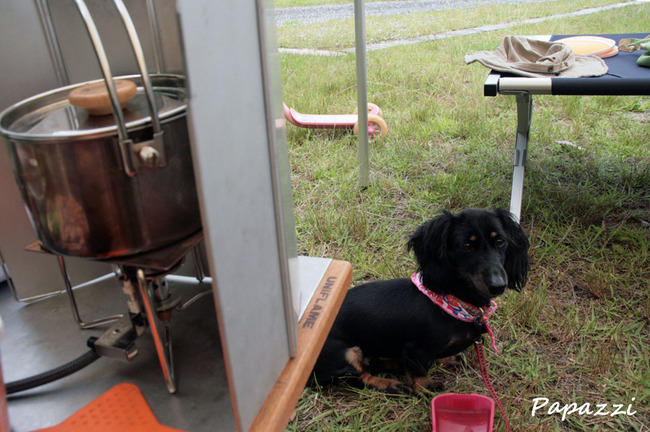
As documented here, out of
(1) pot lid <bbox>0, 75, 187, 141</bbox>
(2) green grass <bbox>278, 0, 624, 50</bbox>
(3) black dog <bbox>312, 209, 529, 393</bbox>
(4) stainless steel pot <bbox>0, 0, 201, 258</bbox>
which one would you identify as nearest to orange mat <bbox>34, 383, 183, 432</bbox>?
(4) stainless steel pot <bbox>0, 0, 201, 258</bbox>

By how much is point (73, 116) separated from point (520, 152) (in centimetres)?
214

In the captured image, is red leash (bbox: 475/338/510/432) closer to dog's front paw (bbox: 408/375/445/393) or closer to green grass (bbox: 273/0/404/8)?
dog's front paw (bbox: 408/375/445/393)

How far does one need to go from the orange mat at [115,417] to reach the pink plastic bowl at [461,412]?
0.73 m

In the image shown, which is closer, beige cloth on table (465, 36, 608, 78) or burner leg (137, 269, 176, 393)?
burner leg (137, 269, 176, 393)

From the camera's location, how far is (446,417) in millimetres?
1369

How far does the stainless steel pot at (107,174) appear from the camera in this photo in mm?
723

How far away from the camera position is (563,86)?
2047 mm

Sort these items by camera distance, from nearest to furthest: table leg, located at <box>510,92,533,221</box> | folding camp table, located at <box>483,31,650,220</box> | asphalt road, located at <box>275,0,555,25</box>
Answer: folding camp table, located at <box>483,31,650,220</box>, table leg, located at <box>510,92,533,221</box>, asphalt road, located at <box>275,0,555,25</box>

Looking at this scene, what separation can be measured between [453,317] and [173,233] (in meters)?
0.95

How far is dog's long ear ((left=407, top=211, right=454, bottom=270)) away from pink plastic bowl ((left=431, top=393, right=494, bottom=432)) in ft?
1.26

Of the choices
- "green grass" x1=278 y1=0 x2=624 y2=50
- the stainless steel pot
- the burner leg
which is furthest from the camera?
"green grass" x1=278 y1=0 x2=624 y2=50

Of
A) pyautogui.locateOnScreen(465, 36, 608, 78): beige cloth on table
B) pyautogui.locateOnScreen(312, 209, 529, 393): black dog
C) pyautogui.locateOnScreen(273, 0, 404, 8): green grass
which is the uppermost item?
pyautogui.locateOnScreen(273, 0, 404, 8): green grass

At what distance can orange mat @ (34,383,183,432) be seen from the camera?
0.91m

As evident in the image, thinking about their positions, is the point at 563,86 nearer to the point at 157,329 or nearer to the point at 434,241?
the point at 434,241
